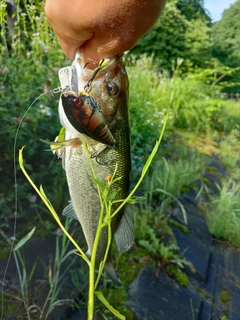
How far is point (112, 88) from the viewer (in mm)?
699

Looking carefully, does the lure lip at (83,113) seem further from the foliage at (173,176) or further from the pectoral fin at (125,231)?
the foliage at (173,176)

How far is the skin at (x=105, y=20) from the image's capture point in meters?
0.51

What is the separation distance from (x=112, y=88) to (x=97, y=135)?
12cm

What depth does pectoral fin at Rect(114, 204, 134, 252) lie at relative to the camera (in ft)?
3.11

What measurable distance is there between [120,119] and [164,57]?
13.1m

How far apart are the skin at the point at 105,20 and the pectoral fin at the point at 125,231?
1.63 feet

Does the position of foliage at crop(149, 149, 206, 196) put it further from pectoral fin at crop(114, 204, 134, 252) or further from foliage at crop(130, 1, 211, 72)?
foliage at crop(130, 1, 211, 72)

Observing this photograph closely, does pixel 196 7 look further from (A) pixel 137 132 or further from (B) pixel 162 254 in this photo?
(B) pixel 162 254

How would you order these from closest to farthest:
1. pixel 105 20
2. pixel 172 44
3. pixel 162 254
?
pixel 105 20, pixel 162 254, pixel 172 44

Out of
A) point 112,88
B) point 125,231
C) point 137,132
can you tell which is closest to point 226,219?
point 137,132

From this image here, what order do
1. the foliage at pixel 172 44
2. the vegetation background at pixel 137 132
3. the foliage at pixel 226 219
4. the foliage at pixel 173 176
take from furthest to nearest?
the foliage at pixel 172 44
the foliage at pixel 173 176
the foliage at pixel 226 219
the vegetation background at pixel 137 132

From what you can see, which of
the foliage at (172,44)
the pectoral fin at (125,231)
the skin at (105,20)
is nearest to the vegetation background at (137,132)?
the skin at (105,20)

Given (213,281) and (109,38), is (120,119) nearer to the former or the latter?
(109,38)

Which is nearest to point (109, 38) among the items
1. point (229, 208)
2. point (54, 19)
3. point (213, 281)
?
point (54, 19)
